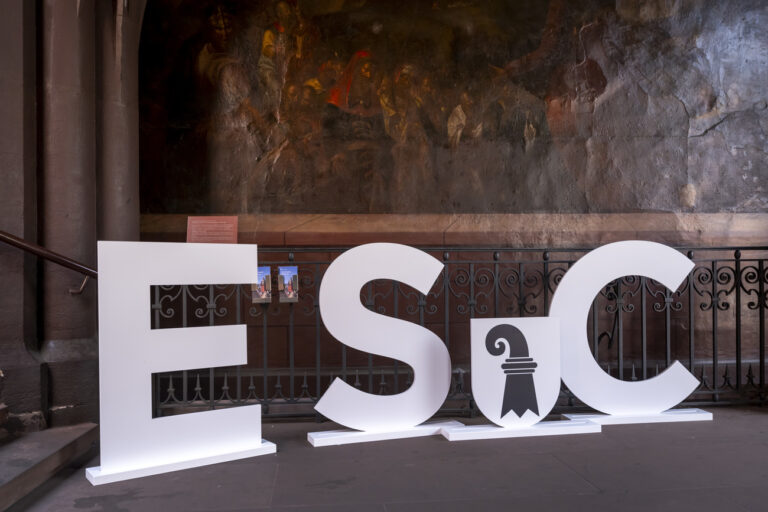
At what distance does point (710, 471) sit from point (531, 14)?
→ 523 centimetres

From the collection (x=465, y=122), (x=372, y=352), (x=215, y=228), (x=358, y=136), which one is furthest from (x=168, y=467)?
(x=465, y=122)

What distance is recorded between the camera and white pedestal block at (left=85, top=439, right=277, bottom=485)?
3.25 meters

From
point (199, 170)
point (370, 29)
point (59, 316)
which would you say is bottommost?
point (59, 316)

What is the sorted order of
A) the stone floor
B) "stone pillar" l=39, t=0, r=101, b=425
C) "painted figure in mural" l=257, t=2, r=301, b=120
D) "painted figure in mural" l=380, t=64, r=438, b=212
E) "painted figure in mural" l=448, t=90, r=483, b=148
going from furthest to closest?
"painted figure in mural" l=448, t=90, r=483, b=148 < "painted figure in mural" l=380, t=64, r=438, b=212 < "painted figure in mural" l=257, t=2, r=301, b=120 < "stone pillar" l=39, t=0, r=101, b=425 < the stone floor

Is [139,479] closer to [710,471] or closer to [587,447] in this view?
[587,447]

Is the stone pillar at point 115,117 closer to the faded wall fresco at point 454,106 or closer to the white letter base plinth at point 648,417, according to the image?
the faded wall fresco at point 454,106

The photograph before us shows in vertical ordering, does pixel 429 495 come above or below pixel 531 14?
below

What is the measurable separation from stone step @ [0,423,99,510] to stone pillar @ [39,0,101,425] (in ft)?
0.93

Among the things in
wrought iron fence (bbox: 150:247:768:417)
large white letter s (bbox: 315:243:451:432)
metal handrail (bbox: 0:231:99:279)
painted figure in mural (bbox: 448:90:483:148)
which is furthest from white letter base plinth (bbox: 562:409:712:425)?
metal handrail (bbox: 0:231:99:279)

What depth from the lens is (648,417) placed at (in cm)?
436

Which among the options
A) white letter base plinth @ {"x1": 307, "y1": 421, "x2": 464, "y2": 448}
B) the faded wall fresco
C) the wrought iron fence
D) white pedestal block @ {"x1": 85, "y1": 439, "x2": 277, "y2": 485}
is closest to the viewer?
white pedestal block @ {"x1": 85, "y1": 439, "x2": 277, "y2": 485}

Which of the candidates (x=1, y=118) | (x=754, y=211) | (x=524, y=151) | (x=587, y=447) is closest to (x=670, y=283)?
(x=587, y=447)

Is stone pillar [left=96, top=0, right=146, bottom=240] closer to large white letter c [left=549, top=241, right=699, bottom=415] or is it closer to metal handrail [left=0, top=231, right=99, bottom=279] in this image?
metal handrail [left=0, top=231, right=99, bottom=279]

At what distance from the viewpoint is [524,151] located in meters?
6.66
